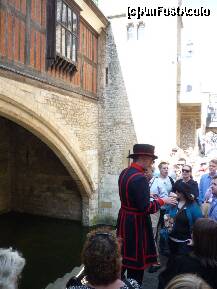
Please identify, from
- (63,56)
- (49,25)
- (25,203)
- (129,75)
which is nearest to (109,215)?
(25,203)

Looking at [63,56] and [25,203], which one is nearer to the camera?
[63,56]

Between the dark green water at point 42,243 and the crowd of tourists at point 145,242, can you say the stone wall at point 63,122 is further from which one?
the crowd of tourists at point 145,242

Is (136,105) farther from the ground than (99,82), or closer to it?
closer to it

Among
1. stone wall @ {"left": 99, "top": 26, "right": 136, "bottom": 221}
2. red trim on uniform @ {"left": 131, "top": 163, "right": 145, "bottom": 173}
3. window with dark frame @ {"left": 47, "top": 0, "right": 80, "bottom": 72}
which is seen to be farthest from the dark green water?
window with dark frame @ {"left": 47, "top": 0, "right": 80, "bottom": 72}

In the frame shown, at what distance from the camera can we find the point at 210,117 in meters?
12.5

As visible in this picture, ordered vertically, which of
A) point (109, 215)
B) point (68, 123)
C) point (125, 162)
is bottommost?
point (109, 215)

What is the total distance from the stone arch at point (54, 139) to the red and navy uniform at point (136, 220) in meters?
3.05

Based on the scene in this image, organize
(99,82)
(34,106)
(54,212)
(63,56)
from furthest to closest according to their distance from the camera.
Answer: (54,212) → (99,82) → (63,56) → (34,106)

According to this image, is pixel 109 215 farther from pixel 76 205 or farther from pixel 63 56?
pixel 63 56

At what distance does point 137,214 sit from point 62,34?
4.67 m

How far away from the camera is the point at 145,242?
2.80 meters

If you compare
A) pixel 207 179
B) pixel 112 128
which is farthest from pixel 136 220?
pixel 112 128

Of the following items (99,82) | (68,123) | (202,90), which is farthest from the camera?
(202,90)

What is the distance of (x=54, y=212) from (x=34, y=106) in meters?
4.57
